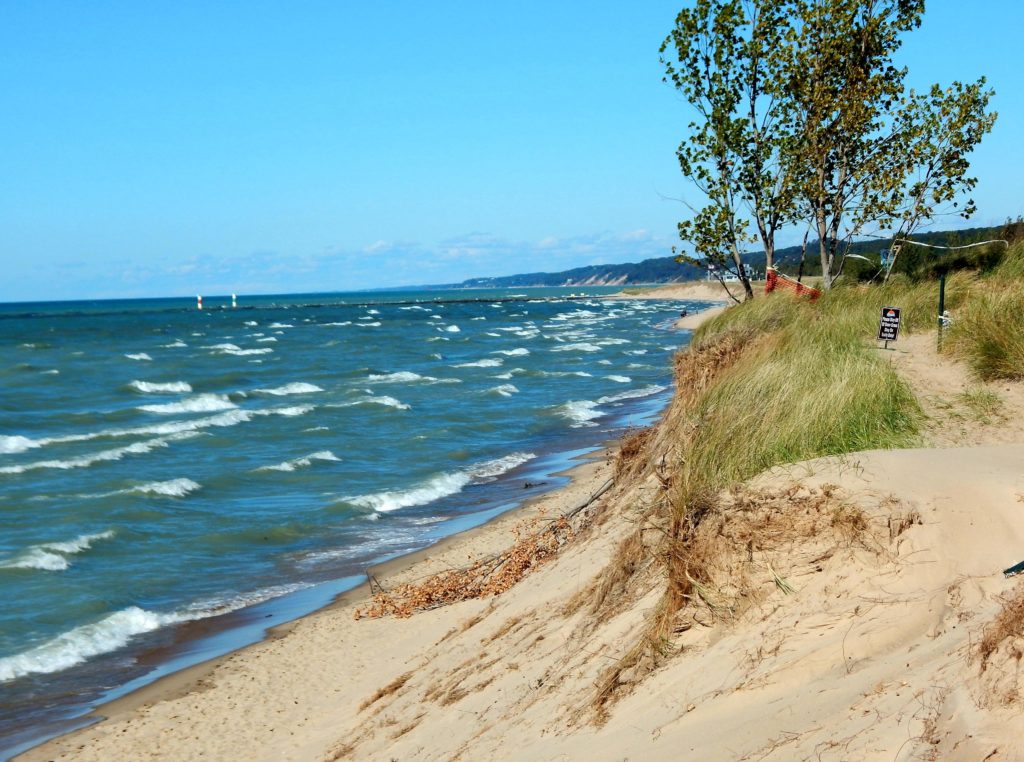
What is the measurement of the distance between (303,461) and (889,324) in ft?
45.8

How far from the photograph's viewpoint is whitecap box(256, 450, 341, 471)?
21.0 m

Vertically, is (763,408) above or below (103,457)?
above

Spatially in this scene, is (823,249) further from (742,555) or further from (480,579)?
(742,555)

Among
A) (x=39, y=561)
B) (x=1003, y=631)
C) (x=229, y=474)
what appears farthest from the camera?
(x=229, y=474)

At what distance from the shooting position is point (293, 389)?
35906mm

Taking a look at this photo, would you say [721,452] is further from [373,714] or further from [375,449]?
[375,449]

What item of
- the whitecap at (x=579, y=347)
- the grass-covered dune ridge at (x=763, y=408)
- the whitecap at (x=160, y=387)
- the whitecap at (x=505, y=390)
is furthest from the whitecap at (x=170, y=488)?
the whitecap at (x=579, y=347)

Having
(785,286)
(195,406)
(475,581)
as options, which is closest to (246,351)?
(195,406)

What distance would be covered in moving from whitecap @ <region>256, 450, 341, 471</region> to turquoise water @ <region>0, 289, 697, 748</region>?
82mm

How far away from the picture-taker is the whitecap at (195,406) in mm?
31812

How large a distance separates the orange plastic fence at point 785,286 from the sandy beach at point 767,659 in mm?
5768

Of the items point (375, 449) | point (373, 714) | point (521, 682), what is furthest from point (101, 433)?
point (521, 682)

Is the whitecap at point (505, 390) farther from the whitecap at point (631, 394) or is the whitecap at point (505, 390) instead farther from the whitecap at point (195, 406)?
the whitecap at point (195, 406)

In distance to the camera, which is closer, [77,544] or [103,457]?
[77,544]
